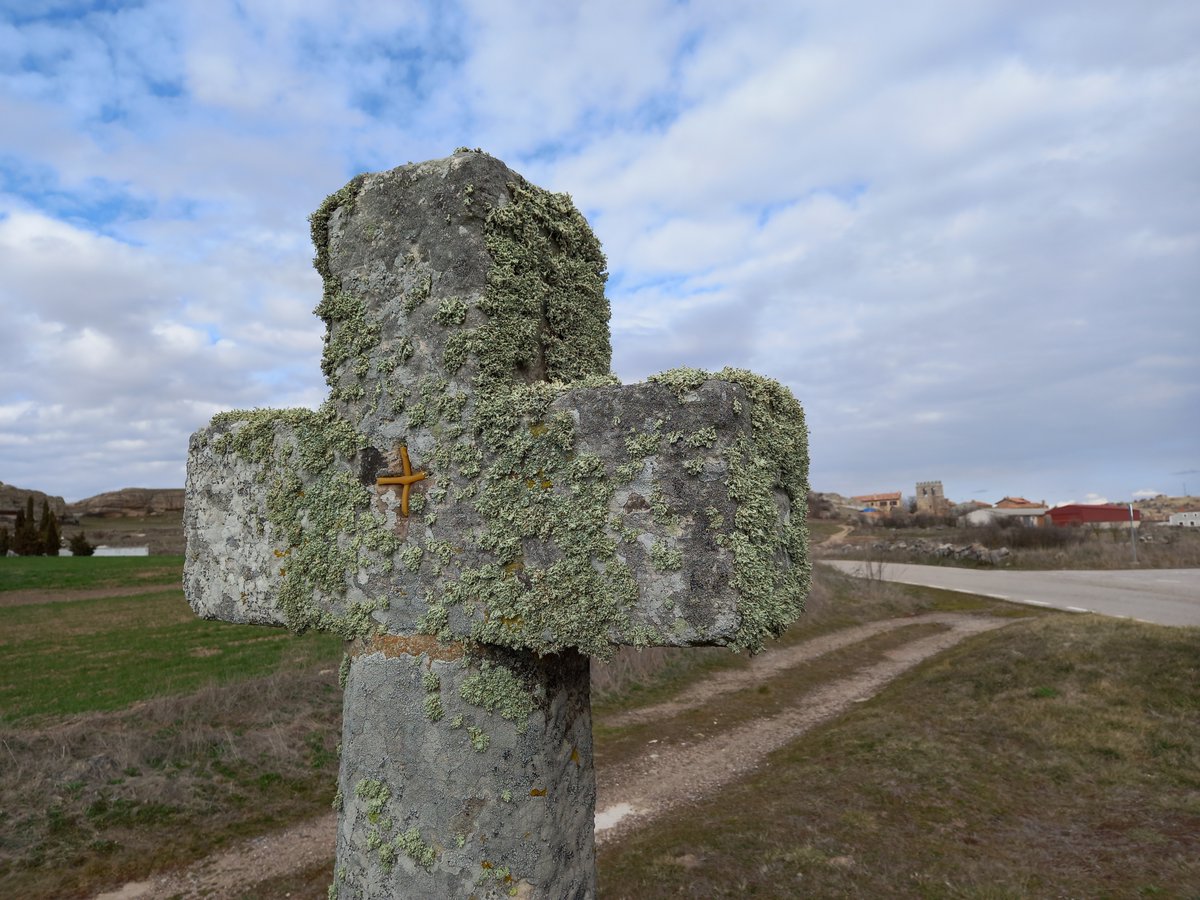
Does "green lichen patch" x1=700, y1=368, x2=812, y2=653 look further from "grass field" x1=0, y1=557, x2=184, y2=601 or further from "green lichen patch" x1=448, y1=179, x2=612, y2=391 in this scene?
"grass field" x1=0, y1=557, x2=184, y2=601

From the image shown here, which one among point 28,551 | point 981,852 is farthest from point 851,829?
point 28,551

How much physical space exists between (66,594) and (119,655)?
48.8 feet

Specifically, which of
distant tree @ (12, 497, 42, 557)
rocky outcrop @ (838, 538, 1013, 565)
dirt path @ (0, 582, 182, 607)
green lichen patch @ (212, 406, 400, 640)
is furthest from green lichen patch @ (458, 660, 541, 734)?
distant tree @ (12, 497, 42, 557)

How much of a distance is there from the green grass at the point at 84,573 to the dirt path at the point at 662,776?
25.9 meters

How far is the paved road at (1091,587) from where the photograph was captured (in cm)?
1675

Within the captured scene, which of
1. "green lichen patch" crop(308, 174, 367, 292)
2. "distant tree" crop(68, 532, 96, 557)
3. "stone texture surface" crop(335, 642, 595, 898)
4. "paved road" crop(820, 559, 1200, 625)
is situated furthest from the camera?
"distant tree" crop(68, 532, 96, 557)

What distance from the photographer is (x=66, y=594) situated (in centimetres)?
2583

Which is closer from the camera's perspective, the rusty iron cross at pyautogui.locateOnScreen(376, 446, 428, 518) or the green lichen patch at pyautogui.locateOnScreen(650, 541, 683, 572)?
the green lichen patch at pyautogui.locateOnScreen(650, 541, 683, 572)

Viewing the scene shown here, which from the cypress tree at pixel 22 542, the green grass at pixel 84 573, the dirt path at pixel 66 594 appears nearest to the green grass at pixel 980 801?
the dirt path at pixel 66 594

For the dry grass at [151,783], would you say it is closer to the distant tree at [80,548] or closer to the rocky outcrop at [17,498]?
the distant tree at [80,548]

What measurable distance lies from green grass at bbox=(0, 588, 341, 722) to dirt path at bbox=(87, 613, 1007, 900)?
4588 millimetres

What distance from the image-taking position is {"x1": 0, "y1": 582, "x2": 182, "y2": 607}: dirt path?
2397cm

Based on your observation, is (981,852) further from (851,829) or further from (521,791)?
(521,791)

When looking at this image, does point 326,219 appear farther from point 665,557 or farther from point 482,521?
point 665,557
